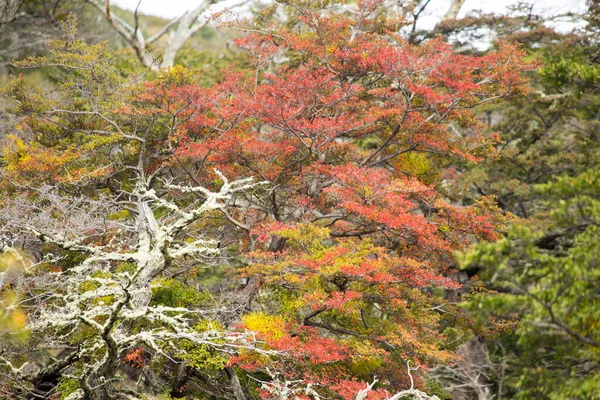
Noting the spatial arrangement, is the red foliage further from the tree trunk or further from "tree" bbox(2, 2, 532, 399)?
the tree trunk

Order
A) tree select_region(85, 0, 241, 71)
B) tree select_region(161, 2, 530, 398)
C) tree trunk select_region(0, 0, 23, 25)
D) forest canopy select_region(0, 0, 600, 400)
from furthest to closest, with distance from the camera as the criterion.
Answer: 1. tree select_region(85, 0, 241, 71)
2. tree trunk select_region(0, 0, 23, 25)
3. tree select_region(161, 2, 530, 398)
4. forest canopy select_region(0, 0, 600, 400)

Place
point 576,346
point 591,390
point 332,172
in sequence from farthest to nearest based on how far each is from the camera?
1. point 332,172
2. point 576,346
3. point 591,390

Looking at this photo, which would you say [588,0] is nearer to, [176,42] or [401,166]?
[401,166]

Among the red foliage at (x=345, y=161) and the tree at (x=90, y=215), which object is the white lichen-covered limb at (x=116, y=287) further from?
the red foliage at (x=345, y=161)

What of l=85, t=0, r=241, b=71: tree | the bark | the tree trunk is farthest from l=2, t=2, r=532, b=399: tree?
the tree trunk

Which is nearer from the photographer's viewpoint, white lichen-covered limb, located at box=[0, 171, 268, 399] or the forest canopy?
white lichen-covered limb, located at box=[0, 171, 268, 399]

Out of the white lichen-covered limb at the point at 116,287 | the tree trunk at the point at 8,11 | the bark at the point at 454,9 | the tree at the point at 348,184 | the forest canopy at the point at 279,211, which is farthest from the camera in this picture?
the tree trunk at the point at 8,11

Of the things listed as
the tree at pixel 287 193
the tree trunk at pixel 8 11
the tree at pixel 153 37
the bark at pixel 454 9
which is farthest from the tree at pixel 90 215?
the bark at pixel 454 9

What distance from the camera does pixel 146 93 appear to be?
427 inches

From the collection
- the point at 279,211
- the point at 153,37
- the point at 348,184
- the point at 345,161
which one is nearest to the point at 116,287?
the point at 348,184

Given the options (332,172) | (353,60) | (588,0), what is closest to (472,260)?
(332,172)

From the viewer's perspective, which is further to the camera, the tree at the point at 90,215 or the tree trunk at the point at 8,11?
the tree trunk at the point at 8,11

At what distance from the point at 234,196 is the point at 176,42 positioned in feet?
28.3

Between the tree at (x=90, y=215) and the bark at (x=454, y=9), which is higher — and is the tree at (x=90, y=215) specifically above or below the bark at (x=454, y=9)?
below
